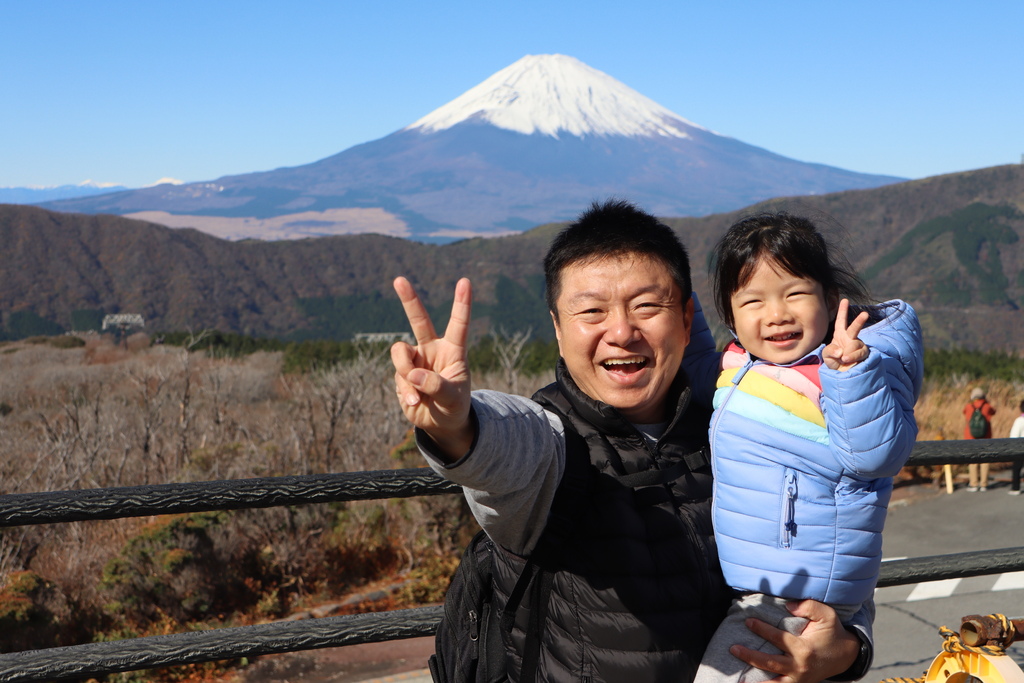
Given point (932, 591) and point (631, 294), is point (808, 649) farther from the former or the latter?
point (932, 591)

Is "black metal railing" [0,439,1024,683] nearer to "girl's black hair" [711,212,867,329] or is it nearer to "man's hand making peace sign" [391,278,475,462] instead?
"man's hand making peace sign" [391,278,475,462]

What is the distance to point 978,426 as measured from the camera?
1030cm

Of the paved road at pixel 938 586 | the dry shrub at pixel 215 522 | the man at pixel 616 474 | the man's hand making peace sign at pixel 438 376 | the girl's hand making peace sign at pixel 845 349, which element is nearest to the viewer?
the man's hand making peace sign at pixel 438 376

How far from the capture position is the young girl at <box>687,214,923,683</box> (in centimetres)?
150

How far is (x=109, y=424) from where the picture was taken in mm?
7996

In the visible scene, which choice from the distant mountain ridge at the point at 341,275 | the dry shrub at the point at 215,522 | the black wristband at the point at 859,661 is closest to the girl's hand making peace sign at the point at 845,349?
the black wristband at the point at 859,661

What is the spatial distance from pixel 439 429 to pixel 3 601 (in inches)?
193

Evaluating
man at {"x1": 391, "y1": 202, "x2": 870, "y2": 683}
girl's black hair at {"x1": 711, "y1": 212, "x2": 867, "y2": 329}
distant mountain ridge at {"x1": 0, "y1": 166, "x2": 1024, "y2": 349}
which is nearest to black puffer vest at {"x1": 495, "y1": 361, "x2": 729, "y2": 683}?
man at {"x1": 391, "y1": 202, "x2": 870, "y2": 683}

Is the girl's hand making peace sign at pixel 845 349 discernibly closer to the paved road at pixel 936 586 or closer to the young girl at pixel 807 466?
the young girl at pixel 807 466

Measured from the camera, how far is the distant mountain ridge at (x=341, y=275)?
57000mm

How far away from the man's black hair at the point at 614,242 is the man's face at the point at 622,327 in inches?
0.7

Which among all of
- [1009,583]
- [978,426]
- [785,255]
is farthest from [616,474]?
[978,426]

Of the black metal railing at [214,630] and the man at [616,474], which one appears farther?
the black metal railing at [214,630]

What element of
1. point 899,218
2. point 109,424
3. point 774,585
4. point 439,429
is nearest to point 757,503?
point 774,585
